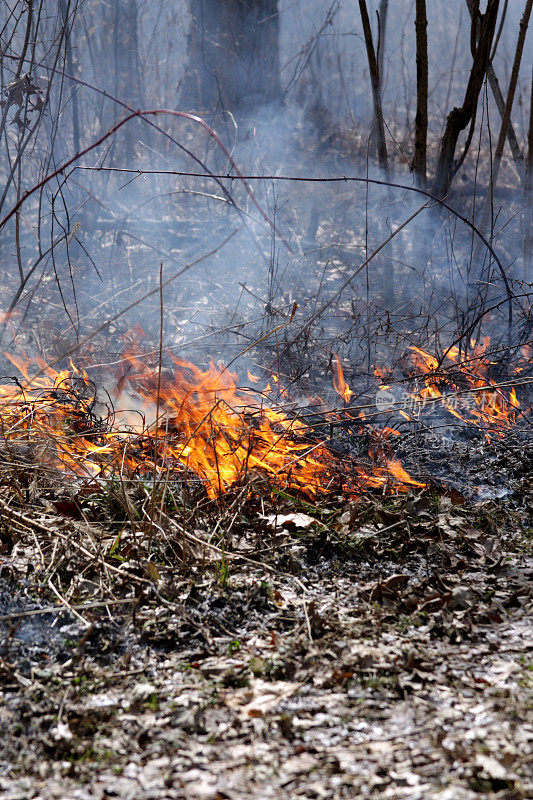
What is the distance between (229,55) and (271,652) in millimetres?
7718

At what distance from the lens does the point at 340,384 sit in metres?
4.09

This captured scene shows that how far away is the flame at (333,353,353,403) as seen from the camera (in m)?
3.87

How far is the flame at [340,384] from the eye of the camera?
3866mm

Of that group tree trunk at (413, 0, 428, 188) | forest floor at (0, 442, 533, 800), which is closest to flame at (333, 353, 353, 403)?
forest floor at (0, 442, 533, 800)

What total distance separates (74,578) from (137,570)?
8.3 inches

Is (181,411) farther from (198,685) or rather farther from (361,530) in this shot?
(198,685)

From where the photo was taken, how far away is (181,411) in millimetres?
2967

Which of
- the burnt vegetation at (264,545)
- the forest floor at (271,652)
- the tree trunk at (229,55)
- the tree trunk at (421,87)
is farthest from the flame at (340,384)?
the tree trunk at (229,55)

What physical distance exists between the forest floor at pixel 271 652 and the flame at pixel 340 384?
1.16 meters

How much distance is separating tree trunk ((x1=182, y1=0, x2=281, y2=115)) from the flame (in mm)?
4775

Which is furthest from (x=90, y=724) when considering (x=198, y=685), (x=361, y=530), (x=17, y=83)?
(x=17, y=83)

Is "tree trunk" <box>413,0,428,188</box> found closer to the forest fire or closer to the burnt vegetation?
the burnt vegetation

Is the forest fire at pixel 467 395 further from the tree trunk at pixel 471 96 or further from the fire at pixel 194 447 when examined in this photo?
the tree trunk at pixel 471 96

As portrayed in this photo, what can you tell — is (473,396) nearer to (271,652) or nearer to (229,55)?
(271,652)
